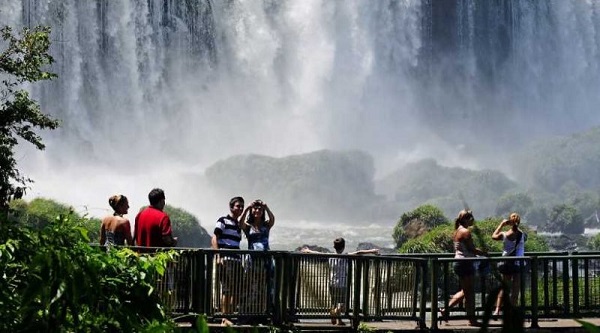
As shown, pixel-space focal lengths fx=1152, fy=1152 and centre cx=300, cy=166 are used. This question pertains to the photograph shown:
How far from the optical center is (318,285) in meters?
10.6

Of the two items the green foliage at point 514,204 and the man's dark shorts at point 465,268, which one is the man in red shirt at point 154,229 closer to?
the man's dark shorts at point 465,268

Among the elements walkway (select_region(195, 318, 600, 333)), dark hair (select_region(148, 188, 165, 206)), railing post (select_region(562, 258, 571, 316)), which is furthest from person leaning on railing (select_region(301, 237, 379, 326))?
railing post (select_region(562, 258, 571, 316))

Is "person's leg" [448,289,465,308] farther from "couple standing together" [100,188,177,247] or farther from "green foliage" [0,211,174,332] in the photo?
"green foliage" [0,211,174,332]

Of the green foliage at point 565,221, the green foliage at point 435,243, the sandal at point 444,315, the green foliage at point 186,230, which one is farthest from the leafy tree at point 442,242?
the green foliage at point 565,221

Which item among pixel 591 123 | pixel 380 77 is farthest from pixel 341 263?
pixel 591 123

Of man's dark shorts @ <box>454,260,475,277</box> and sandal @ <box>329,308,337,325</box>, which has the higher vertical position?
man's dark shorts @ <box>454,260,475,277</box>

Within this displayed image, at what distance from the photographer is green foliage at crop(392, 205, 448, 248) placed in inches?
1067

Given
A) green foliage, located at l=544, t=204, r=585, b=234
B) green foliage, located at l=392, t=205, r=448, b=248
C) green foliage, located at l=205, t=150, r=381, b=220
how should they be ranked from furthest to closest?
1. green foliage, located at l=205, t=150, r=381, b=220
2. green foliage, located at l=544, t=204, r=585, b=234
3. green foliage, located at l=392, t=205, r=448, b=248

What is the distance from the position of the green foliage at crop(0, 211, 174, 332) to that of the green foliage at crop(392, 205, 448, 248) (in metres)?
21.9

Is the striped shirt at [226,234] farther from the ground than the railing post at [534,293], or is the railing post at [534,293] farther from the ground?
the striped shirt at [226,234]

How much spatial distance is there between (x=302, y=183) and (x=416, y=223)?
23906 mm

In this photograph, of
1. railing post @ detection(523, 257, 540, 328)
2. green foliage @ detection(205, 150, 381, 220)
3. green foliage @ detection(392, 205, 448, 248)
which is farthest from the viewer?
green foliage @ detection(205, 150, 381, 220)

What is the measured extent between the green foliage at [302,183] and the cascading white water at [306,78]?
1.42 m

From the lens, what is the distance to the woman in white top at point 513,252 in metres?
11.1
